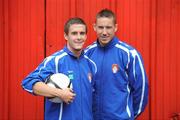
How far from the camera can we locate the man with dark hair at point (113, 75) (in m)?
5.32

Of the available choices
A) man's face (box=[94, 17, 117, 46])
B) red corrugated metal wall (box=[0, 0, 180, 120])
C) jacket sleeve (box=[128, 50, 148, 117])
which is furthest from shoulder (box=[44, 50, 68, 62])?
red corrugated metal wall (box=[0, 0, 180, 120])

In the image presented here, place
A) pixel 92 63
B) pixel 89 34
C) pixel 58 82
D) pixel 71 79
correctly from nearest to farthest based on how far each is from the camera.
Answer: pixel 58 82 < pixel 71 79 < pixel 92 63 < pixel 89 34

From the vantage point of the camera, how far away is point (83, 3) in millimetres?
6332

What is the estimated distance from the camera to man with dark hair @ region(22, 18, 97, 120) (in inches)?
188

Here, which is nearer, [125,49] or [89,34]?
[125,49]

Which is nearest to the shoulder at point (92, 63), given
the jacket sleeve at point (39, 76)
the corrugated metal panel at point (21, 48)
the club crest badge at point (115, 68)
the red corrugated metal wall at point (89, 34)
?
the club crest badge at point (115, 68)

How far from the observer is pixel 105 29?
5.31 meters

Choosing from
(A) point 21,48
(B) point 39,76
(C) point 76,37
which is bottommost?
(B) point 39,76

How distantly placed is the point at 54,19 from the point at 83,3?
43cm

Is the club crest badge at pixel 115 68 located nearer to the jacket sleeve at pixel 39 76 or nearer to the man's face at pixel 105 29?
the man's face at pixel 105 29

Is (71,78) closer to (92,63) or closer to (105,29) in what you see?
(92,63)

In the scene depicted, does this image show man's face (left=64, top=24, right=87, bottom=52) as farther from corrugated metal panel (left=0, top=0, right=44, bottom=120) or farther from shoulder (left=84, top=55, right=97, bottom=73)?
corrugated metal panel (left=0, top=0, right=44, bottom=120)

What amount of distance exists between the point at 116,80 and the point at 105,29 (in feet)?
1.85

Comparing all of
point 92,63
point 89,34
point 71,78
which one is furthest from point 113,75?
point 89,34
